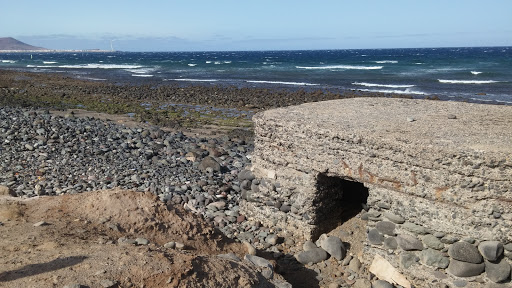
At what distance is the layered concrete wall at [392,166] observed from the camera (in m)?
5.32

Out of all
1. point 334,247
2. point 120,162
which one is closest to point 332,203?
point 334,247

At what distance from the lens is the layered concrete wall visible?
532 cm

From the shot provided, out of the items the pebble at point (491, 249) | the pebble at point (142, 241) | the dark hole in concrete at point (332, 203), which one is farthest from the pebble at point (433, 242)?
the pebble at point (142, 241)

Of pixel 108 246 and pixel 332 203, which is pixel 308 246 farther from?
pixel 108 246

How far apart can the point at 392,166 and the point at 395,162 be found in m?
0.07

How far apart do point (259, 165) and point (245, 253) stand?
1.82 meters

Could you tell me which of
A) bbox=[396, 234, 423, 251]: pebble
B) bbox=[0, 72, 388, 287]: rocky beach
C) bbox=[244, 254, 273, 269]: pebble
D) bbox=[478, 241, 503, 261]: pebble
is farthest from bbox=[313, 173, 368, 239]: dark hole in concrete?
bbox=[478, 241, 503, 261]: pebble

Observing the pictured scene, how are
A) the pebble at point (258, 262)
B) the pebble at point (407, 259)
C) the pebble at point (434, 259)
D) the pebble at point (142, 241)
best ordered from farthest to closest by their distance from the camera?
1. the pebble at point (407, 259)
2. the pebble at point (434, 259)
3. the pebble at point (258, 262)
4. the pebble at point (142, 241)

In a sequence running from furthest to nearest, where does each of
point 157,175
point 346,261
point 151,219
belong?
point 157,175, point 346,261, point 151,219

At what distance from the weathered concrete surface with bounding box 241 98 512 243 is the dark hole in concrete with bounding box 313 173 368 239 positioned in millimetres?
24

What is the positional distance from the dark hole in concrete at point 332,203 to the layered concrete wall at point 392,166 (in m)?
0.02

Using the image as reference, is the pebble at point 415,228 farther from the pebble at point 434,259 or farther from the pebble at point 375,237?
the pebble at point 375,237

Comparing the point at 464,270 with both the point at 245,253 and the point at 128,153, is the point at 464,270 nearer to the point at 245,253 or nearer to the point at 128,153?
the point at 245,253

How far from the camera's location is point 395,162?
587 centimetres
